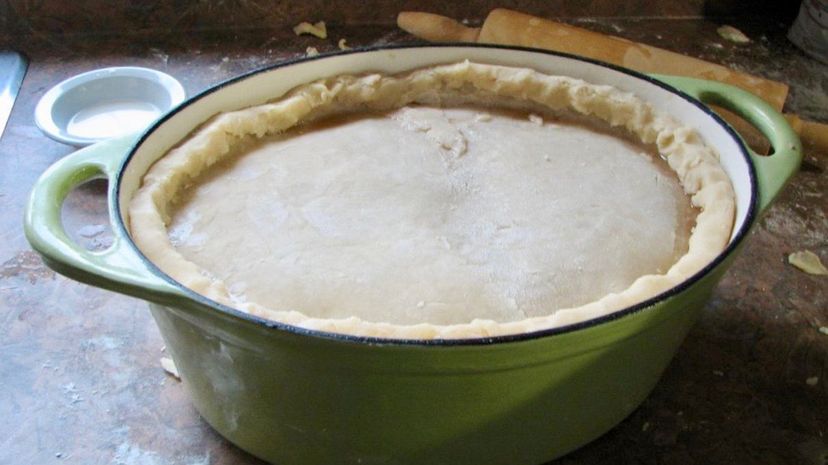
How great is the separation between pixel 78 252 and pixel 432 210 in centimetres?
49

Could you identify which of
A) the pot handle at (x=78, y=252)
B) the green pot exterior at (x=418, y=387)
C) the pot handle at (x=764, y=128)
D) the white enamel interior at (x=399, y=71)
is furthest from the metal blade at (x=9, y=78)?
the pot handle at (x=764, y=128)

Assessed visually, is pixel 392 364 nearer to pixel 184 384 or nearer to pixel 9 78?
pixel 184 384

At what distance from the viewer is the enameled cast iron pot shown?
2.44 feet

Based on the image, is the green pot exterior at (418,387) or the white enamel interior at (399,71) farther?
the white enamel interior at (399,71)

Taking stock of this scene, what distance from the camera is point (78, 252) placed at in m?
0.77

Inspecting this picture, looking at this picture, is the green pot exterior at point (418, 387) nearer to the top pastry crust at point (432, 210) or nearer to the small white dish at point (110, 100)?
the top pastry crust at point (432, 210)

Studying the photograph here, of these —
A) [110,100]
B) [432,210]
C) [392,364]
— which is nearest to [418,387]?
[392,364]

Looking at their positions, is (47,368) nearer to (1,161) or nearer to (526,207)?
(1,161)

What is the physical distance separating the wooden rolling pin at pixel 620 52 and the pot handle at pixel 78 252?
1.05 metres

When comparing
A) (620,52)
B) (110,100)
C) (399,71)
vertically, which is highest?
(399,71)

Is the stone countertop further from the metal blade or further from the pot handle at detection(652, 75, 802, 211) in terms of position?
the pot handle at detection(652, 75, 802, 211)

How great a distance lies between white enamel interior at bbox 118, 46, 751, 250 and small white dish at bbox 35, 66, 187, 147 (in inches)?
18.6

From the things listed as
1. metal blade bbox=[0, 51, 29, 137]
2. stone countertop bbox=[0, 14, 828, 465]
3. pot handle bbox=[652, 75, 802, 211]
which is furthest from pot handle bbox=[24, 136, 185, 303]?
metal blade bbox=[0, 51, 29, 137]

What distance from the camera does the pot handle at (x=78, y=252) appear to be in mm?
755
